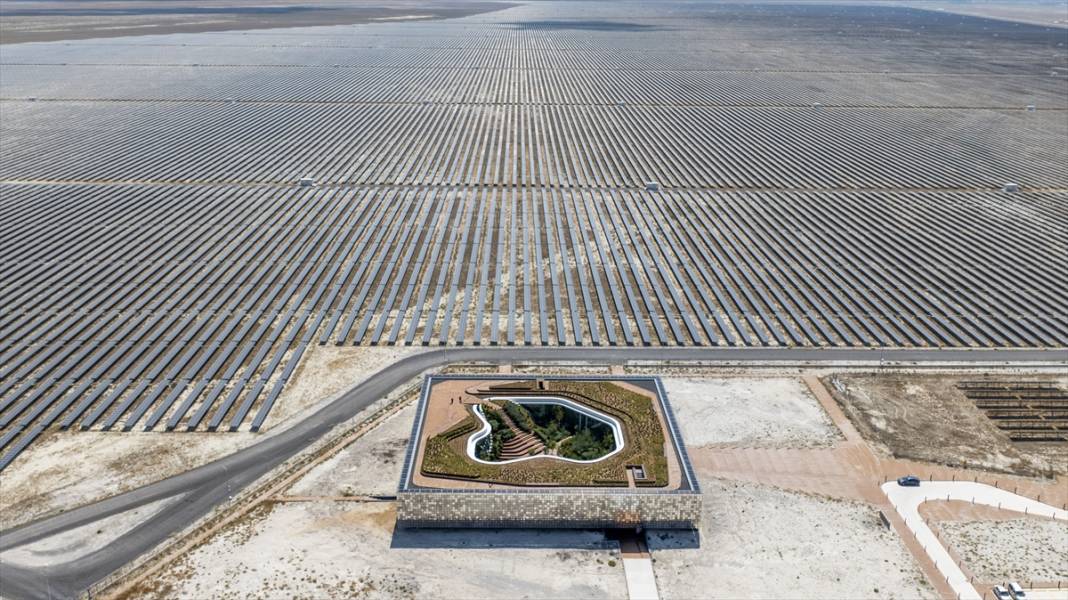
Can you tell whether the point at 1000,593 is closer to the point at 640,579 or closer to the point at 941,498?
the point at 941,498

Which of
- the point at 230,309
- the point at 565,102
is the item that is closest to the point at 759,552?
the point at 230,309

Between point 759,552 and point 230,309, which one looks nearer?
point 759,552

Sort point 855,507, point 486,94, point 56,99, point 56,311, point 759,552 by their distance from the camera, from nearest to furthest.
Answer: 1. point 759,552
2. point 855,507
3. point 56,311
4. point 56,99
5. point 486,94

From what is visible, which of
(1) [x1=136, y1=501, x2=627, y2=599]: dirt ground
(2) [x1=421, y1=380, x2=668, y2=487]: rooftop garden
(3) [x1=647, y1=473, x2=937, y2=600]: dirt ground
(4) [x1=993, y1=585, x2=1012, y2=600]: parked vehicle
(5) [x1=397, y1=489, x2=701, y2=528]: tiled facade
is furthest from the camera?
(2) [x1=421, y1=380, x2=668, y2=487]: rooftop garden

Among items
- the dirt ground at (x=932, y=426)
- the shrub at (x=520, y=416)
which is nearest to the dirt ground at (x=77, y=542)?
the shrub at (x=520, y=416)

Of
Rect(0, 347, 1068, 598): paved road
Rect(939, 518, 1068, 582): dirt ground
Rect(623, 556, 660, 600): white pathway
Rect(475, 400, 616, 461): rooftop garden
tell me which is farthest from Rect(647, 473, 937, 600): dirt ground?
Rect(0, 347, 1068, 598): paved road

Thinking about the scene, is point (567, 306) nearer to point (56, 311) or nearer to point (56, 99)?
point (56, 311)

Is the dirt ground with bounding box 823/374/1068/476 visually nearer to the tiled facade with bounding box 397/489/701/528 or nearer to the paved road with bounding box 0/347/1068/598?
the paved road with bounding box 0/347/1068/598
